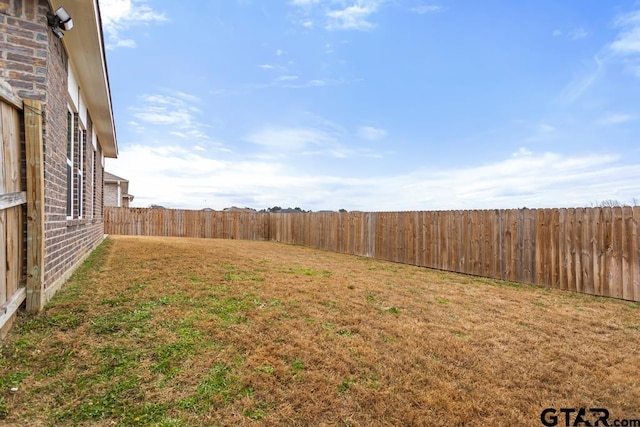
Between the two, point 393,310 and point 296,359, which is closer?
point 296,359

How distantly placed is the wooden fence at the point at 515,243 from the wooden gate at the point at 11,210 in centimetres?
812

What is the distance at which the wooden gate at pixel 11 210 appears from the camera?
8.63 feet

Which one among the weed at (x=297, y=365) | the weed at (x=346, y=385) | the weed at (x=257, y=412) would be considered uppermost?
the weed at (x=297, y=365)

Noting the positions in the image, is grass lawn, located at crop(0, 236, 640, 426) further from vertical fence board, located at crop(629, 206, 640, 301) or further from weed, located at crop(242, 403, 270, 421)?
vertical fence board, located at crop(629, 206, 640, 301)

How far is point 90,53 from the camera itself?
5.04m

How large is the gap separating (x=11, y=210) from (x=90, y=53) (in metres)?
3.39

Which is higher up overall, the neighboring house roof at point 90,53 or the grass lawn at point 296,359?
the neighboring house roof at point 90,53

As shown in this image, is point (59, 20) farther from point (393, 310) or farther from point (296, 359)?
point (393, 310)

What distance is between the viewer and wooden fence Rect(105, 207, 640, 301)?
18.7 ft

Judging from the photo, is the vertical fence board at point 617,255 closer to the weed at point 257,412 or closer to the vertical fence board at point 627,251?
the vertical fence board at point 627,251

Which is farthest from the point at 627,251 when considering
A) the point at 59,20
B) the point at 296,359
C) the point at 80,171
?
the point at 80,171

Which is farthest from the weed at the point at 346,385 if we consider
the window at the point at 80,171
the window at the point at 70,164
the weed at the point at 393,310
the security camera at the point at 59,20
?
the window at the point at 80,171

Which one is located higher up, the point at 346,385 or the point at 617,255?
the point at 617,255

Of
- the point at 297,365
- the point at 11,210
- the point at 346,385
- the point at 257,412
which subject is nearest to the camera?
the point at 257,412
